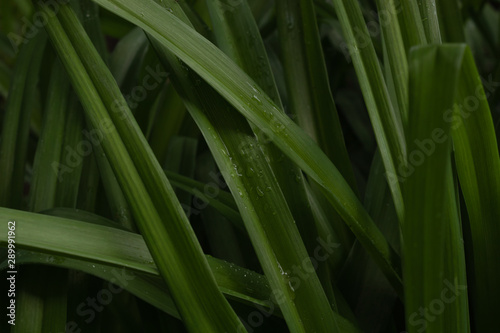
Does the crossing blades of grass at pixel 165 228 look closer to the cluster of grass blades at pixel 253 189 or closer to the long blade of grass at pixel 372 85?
the cluster of grass blades at pixel 253 189

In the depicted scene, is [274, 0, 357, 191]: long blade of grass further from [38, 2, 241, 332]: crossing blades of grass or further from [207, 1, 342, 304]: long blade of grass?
[38, 2, 241, 332]: crossing blades of grass

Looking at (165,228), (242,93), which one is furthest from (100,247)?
(242,93)

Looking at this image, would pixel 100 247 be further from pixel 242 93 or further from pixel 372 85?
pixel 372 85

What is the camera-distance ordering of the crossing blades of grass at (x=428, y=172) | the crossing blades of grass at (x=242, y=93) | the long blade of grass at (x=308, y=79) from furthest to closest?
the long blade of grass at (x=308, y=79) → the crossing blades of grass at (x=242, y=93) → the crossing blades of grass at (x=428, y=172)

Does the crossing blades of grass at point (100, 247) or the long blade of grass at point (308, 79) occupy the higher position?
the long blade of grass at point (308, 79)

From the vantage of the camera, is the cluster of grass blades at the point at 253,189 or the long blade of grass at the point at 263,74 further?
the long blade of grass at the point at 263,74

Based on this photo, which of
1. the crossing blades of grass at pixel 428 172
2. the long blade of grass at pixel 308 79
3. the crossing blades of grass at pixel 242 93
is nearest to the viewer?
the crossing blades of grass at pixel 428 172

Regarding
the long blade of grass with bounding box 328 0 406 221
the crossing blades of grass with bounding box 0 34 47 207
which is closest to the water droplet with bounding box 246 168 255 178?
the long blade of grass with bounding box 328 0 406 221

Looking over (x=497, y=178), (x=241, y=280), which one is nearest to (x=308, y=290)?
(x=241, y=280)

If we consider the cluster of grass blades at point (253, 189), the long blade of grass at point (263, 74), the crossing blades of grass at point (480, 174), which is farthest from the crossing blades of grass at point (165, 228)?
the crossing blades of grass at point (480, 174)
